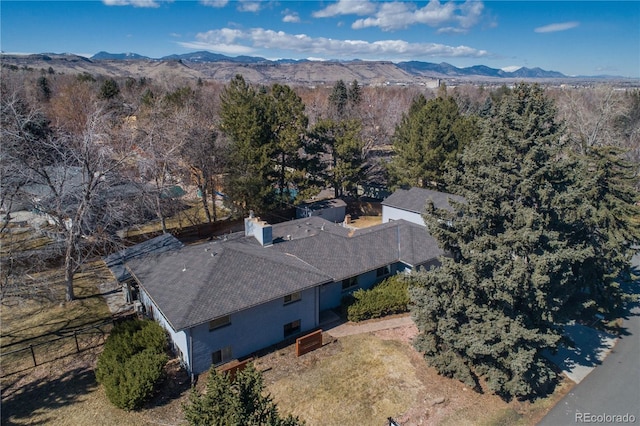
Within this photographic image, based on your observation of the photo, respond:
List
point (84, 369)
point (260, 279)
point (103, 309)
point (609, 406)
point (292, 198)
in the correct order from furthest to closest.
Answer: point (292, 198) → point (103, 309) → point (260, 279) → point (84, 369) → point (609, 406)

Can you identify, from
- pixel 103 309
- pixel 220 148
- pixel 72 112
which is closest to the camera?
pixel 103 309

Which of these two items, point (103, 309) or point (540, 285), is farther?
point (103, 309)

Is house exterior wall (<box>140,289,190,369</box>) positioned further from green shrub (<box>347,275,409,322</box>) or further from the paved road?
the paved road

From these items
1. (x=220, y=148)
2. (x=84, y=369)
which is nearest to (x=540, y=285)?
(x=84, y=369)

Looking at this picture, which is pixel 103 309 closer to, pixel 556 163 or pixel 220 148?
pixel 220 148

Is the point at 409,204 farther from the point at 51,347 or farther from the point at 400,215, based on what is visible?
the point at 51,347

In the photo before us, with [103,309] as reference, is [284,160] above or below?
above

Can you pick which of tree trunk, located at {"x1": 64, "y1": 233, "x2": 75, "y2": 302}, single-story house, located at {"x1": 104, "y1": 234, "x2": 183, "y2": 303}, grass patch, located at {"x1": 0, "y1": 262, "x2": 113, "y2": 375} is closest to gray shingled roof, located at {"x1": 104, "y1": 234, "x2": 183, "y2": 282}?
single-story house, located at {"x1": 104, "y1": 234, "x2": 183, "y2": 303}

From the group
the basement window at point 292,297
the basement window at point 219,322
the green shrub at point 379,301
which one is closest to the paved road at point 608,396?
the green shrub at point 379,301
